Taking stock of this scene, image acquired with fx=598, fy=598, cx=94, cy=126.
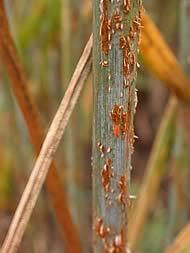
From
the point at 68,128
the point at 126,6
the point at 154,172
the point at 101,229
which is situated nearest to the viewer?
the point at 126,6

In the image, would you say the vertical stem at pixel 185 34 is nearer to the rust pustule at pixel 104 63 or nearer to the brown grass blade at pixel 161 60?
the brown grass blade at pixel 161 60

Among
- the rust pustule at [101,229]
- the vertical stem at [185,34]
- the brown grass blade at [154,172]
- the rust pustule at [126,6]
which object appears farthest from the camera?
the brown grass blade at [154,172]

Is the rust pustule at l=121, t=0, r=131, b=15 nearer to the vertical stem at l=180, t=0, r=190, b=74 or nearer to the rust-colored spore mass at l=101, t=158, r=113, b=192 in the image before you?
the rust-colored spore mass at l=101, t=158, r=113, b=192

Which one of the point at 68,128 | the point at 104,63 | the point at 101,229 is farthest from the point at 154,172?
the point at 104,63

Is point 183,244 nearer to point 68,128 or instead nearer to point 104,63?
point 104,63

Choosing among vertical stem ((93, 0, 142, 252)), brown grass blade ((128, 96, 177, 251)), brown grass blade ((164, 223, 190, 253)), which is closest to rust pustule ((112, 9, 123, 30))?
vertical stem ((93, 0, 142, 252))

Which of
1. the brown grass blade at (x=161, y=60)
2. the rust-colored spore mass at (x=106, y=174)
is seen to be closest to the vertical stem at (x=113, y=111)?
the rust-colored spore mass at (x=106, y=174)
